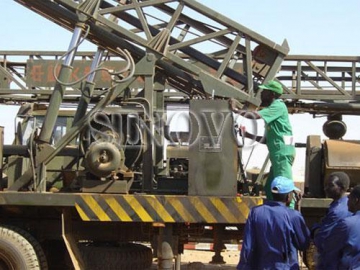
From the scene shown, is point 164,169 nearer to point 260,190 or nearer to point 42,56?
point 260,190

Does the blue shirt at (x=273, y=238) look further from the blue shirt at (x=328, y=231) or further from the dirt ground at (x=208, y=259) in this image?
the dirt ground at (x=208, y=259)

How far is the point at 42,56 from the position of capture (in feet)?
41.9

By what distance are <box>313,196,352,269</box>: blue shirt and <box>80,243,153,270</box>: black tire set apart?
3167 mm

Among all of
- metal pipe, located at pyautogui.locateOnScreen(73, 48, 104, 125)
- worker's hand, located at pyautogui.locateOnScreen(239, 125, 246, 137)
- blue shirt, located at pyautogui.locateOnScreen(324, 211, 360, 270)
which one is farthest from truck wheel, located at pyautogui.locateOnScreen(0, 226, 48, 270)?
blue shirt, located at pyautogui.locateOnScreen(324, 211, 360, 270)

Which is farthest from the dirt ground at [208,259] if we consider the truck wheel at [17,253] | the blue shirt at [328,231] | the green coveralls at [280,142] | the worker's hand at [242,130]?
the blue shirt at [328,231]

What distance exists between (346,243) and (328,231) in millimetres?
168

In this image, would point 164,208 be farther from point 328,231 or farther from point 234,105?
point 328,231

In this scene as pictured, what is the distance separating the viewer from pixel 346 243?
4262mm

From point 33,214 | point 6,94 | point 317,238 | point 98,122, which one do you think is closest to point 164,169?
point 98,122

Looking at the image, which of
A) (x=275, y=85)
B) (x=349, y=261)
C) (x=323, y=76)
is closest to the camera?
(x=349, y=261)

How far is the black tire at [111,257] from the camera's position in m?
7.23

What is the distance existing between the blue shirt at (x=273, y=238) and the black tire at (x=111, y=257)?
287 centimetres

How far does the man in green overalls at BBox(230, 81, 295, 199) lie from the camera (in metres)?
6.37

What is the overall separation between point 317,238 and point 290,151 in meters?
2.11
